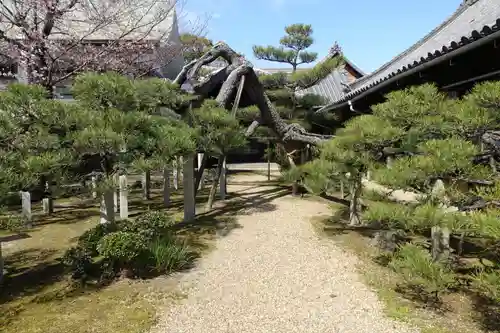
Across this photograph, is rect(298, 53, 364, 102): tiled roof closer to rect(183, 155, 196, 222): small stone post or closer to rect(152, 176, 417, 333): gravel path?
rect(183, 155, 196, 222): small stone post

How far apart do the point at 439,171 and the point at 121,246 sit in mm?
3585

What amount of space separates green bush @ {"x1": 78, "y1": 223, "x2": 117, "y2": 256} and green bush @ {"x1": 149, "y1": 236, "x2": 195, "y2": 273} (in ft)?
2.15

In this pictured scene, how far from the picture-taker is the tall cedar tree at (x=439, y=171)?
2586 millimetres

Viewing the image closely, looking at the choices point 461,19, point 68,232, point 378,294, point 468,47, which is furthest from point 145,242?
point 461,19

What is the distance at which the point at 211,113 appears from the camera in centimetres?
697

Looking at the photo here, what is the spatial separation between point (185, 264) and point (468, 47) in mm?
4544

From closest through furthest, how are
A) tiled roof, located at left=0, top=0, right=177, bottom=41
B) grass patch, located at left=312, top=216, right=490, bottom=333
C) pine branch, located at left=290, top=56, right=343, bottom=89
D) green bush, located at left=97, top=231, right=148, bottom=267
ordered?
grass patch, located at left=312, top=216, right=490, bottom=333, green bush, located at left=97, top=231, right=148, bottom=267, tiled roof, located at left=0, top=0, right=177, bottom=41, pine branch, located at left=290, top=56, right=343, bottom=89

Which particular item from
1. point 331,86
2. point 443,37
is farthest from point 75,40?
point 331,86

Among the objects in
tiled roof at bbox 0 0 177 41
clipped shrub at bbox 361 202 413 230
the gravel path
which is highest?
tiled roof at bbox 0 0 177 41

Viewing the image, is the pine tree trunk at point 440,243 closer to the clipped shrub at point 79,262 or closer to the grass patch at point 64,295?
the grass patch at point 64,295

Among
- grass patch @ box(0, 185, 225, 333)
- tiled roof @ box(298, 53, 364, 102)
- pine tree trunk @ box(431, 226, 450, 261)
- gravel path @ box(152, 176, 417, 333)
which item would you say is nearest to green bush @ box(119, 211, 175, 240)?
grass patch @ box(0, 185, 225, 333)

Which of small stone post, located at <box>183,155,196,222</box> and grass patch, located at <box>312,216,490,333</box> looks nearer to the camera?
grass patch, located at <box>312,216,490,333</box>

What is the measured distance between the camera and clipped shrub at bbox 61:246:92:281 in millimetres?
4668

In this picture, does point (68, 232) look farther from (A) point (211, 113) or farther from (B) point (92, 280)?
(A) point (211, 113)
